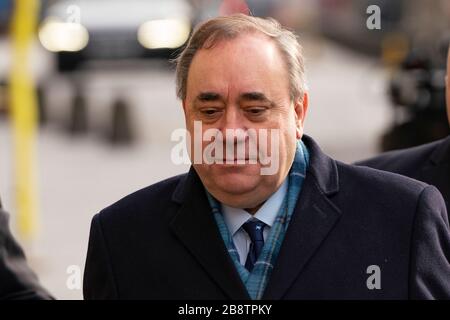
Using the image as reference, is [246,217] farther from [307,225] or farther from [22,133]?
[22,133]

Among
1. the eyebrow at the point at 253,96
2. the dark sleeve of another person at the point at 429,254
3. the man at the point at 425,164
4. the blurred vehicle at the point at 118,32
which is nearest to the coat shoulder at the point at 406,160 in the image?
the man at the point at 425,164

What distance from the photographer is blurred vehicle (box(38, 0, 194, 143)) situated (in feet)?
65.4

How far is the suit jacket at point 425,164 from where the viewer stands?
14.8ft

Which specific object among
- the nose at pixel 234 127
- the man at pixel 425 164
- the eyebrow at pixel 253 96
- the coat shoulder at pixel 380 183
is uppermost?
the eyebrow at pixel 253 96

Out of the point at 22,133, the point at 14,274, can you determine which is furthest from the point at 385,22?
the point at 14,274

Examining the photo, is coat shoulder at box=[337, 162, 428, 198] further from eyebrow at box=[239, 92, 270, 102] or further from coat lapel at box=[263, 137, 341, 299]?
eyebrow at box=[239, 92, 270, 102]

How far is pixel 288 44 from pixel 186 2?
17.7m

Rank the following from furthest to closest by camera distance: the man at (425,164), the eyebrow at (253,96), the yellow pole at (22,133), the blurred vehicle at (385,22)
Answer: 1. the blurred vehicle at (385,22)
2. the yellow pole at (22,133)
3. the man at (425,164)
4. the eyebrow at (253,96)

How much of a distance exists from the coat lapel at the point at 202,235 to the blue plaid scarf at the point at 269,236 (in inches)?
1.0

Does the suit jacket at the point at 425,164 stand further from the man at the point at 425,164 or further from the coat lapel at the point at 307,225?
the coat lapel at the point at 307,225

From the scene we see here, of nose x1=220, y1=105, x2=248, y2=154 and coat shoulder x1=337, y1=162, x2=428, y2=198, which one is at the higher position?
nose x1=220, y1=105, x2=248, y2=154

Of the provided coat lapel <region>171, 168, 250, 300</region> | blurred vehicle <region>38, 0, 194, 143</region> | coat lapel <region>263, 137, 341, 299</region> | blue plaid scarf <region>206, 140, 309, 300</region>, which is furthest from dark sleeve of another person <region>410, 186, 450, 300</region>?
blurred vehicle <region>38, 0, 194, 143</region>

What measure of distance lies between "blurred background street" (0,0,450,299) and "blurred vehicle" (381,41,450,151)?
0.03 feet
